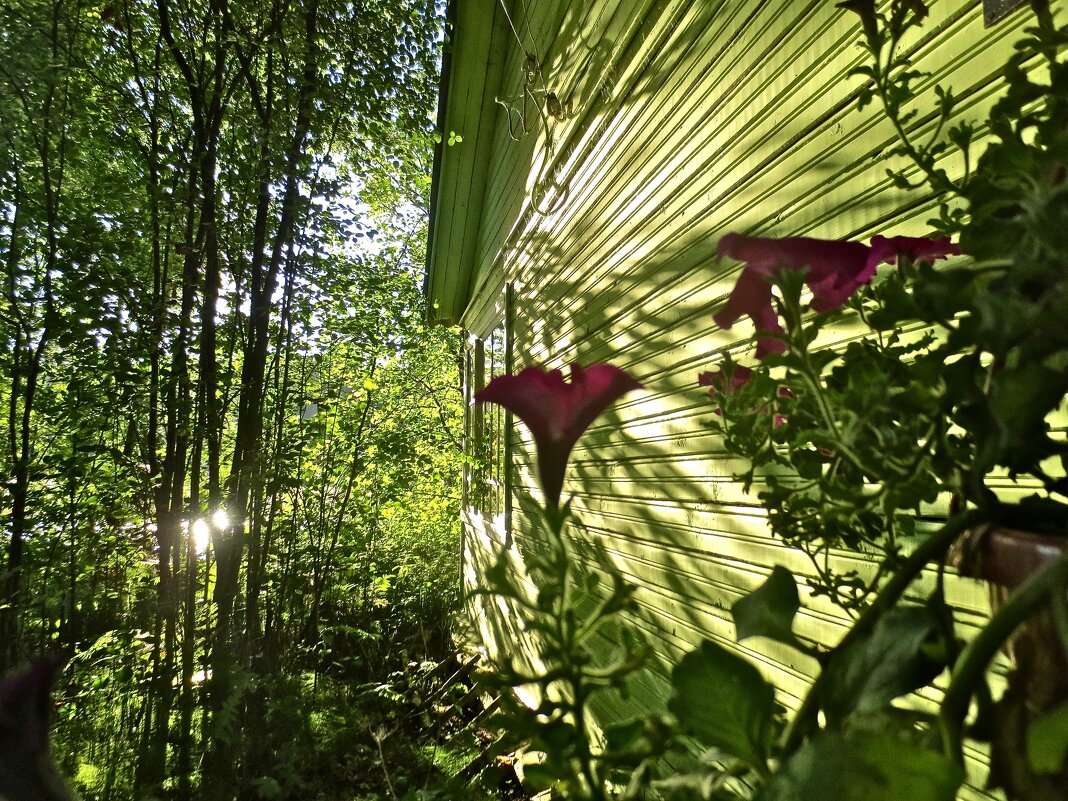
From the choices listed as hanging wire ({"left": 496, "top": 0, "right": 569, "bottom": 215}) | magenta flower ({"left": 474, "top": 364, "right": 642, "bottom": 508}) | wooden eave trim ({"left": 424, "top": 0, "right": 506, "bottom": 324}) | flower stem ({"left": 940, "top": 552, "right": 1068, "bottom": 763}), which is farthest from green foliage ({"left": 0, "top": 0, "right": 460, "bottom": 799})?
flower stem ({"left": 940, "top": 552, "right": 1068, "bottom": 763})

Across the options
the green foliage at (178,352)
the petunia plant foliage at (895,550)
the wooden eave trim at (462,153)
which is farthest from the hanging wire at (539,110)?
the petunia plant foliage at (895,550)

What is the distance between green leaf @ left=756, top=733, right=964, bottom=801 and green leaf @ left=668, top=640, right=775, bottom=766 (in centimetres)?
13

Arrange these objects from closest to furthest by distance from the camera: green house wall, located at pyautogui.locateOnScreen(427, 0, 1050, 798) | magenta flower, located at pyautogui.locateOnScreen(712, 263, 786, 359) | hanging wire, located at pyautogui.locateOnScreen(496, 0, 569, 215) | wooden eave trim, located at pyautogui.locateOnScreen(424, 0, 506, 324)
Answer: magenta flower, located at pyautogui.locateOnScreen(712, 263, 786, 359) → green house wall, located at pyautogui.locateOnScreen(427, 0, 1050, 798) → hanging wire, located at pyautogui.locateOnScreen(496, 0, 569, 215) → wooden eave trim, located at pyautogui.locateOnScreen(424, 0, 506, 324)

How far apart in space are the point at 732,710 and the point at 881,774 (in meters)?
0.16

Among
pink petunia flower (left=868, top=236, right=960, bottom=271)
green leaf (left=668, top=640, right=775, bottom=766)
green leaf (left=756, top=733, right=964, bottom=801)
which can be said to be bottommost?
green leaf (left=668, top=640, right=775, bottom=766)

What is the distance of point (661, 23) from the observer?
105 inches

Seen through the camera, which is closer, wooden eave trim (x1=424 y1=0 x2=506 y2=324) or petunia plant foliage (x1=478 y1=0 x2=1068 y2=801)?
petunia plant foliage (x1=478 y1=0 x2=1068 y2=801)

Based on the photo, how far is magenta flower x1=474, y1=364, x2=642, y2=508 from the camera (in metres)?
0.51

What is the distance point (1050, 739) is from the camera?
30cm

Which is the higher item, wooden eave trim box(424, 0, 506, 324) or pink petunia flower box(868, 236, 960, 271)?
wooden eave trim box(424, 0, 506, 324)

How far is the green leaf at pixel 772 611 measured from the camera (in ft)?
1.62

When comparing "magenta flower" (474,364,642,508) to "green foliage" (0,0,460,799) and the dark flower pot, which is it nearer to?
the dark flower pot

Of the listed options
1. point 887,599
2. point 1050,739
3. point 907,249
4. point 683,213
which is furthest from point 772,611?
point 683,213

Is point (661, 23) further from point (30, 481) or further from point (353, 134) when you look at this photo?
point (30, 481)
